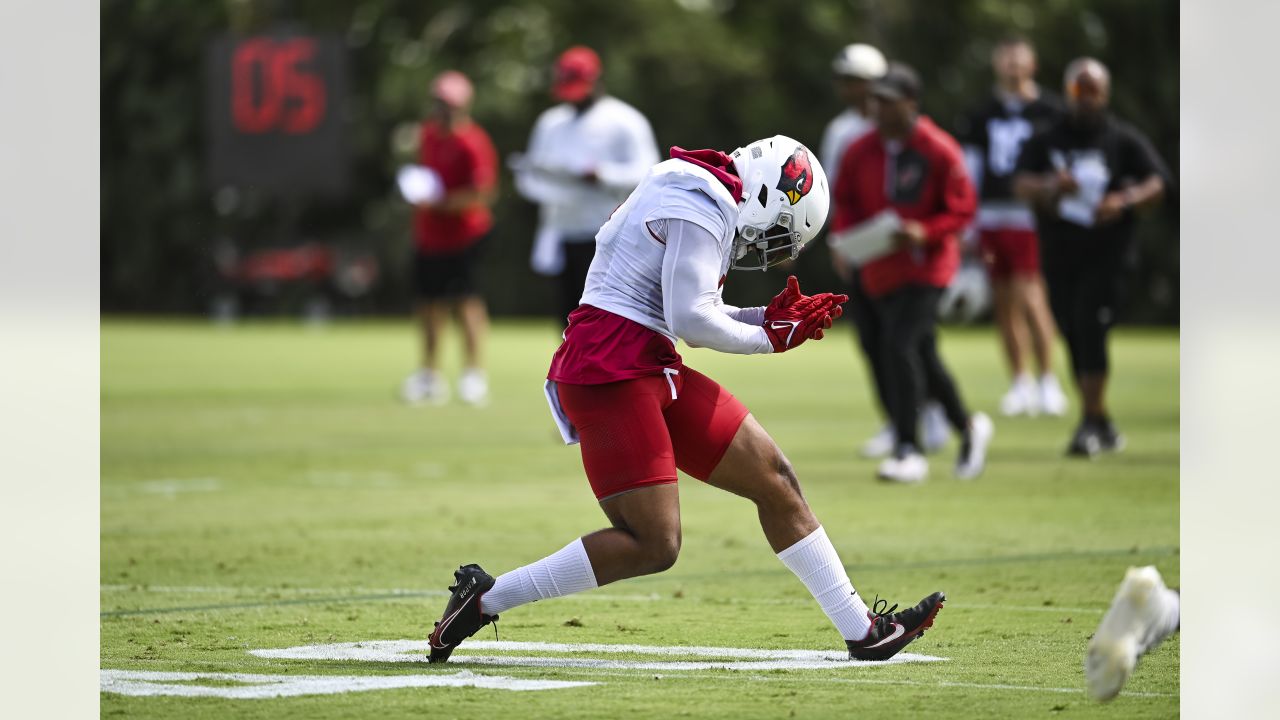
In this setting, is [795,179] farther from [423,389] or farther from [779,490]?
[423,389]

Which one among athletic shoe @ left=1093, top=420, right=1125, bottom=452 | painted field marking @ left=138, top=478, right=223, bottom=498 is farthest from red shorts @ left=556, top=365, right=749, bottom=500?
athletic shoe @ left=1093, top=420, right=1125, bottom=452

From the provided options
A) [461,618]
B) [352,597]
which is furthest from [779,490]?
[352,597]

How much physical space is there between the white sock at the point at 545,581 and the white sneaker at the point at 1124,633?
1532 millimetres

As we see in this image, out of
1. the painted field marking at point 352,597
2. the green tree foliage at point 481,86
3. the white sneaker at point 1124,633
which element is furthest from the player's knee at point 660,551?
the green tree foliage at point 481,86

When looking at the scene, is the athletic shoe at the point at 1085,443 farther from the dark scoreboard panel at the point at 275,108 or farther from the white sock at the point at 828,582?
the dark scoreboard panel at the point at 275,108

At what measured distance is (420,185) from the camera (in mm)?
16984

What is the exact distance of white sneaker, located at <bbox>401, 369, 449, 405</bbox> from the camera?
17609mm

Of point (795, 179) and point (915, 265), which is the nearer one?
point (795, 179)

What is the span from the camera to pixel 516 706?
17.8ft

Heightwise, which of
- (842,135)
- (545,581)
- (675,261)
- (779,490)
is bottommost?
(545,581)

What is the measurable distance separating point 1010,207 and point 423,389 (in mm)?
5564

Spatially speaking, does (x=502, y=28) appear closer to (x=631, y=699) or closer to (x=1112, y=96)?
(x=1112, y=96)
